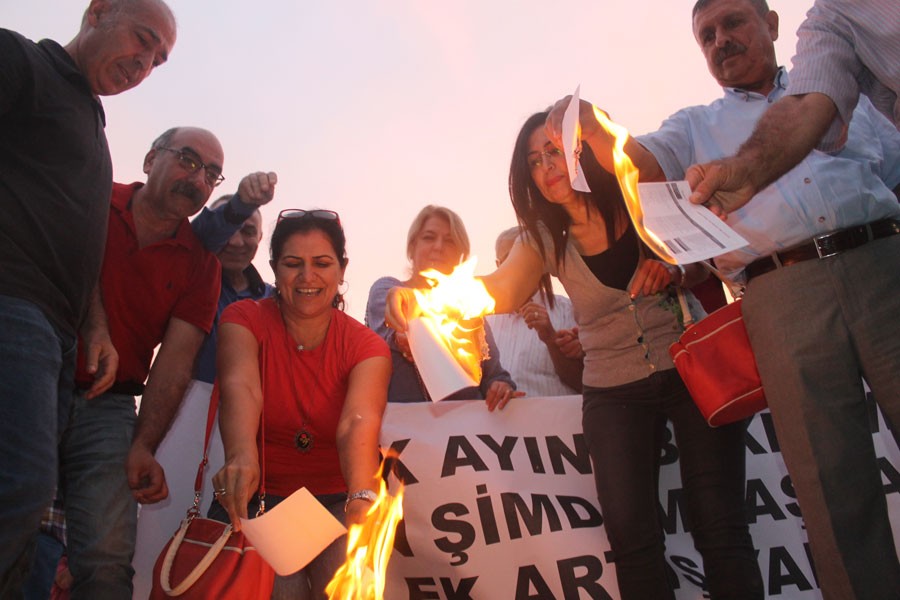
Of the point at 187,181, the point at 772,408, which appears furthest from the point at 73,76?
the point at 772,408

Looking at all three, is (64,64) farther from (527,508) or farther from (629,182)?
(527,508)

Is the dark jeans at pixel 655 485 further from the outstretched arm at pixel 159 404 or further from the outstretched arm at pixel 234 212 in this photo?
the outstretched arm at pixel 234 212

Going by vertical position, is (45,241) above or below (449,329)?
above

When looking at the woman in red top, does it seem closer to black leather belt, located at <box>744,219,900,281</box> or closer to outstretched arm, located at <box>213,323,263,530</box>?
outstretched arm, located at <box>213,323,263,530</box>

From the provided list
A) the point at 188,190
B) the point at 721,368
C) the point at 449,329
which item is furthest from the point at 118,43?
the point at 721,368

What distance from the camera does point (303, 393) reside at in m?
3.07

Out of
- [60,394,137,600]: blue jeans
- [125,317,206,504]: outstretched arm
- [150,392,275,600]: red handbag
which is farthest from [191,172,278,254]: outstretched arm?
[150,392,275,600]: red handbag

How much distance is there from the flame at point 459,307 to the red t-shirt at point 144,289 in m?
1.53

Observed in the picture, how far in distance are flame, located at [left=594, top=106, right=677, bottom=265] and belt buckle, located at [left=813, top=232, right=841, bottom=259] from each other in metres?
0.53

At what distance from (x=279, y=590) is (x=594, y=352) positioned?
5.69 ft

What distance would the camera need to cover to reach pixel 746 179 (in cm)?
208

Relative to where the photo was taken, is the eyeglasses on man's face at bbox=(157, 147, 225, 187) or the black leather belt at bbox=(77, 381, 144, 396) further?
the eyeglasses on man's face at bbox=(157, 147, 225, 187)

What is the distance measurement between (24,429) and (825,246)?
2.75 m

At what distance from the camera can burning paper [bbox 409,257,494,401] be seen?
2094 millimetres
